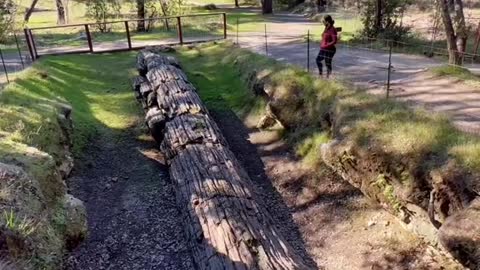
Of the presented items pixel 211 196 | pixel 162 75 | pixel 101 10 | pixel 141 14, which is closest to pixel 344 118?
pixel 211 196

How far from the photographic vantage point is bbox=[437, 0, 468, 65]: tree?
36.5 ft

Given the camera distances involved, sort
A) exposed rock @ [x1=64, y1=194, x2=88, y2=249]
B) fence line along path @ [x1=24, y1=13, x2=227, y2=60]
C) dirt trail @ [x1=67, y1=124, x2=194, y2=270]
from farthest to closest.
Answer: fence line along path @ [x1=24, y1=13, x2=227, y2=60], dirt trail @ [x1=67, y1=124, x2=194, y2=270], exposed rock @ [x1=64, y1=194, x2=88, y2=249]

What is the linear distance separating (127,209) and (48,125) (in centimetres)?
256

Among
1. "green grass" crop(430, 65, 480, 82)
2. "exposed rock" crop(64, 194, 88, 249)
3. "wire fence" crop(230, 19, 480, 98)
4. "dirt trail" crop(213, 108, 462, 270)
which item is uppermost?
"green grass" crop(430, 65, 480, 82)

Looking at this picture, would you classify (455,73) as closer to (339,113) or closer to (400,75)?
(400,75)

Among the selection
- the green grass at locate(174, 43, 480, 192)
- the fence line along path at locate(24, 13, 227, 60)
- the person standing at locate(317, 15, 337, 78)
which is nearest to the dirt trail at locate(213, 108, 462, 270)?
the green grass at locate(174, 43, 480, 192)

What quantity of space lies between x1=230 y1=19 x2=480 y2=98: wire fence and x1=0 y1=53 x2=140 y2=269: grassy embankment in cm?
497

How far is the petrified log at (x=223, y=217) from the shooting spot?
16.3 feet

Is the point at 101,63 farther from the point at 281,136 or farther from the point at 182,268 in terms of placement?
the point at 182,268

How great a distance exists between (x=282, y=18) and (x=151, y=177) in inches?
807

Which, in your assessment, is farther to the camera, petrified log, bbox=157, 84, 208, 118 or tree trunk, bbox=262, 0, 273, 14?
tree trunk, bbox=262, 0, 273, 14

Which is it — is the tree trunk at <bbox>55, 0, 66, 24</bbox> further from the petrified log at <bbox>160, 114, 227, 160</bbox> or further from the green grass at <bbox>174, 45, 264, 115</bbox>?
the petrified log at <bbox>160, 114, 227, 160</bbox>

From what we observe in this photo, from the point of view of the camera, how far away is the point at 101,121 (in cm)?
1088

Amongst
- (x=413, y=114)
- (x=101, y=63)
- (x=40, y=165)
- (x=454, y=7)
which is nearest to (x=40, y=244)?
(x=40, y=165)
